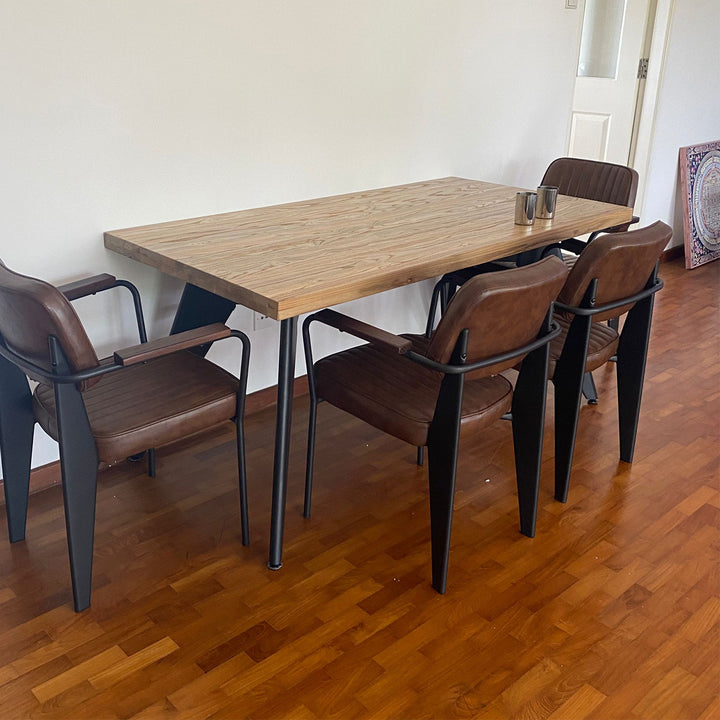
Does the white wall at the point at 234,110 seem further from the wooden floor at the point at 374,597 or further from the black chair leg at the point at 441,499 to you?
the black chair leg at the point at 441,499

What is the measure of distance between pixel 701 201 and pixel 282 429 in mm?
3994

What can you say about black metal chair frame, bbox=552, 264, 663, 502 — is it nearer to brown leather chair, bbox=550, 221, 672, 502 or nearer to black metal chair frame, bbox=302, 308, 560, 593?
brown leather chair, bbox=550, 221, 672, 502

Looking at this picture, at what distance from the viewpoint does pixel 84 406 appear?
181cm

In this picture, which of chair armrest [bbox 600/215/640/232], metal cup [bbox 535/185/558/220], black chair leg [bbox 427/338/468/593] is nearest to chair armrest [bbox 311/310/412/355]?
black chair leg [bbox 427/338/468/593]

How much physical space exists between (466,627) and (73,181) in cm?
156

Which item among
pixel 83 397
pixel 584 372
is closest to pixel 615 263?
pixel 584 372

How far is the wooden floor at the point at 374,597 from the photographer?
1.73 metres

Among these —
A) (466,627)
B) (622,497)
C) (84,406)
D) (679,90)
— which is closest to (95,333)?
(84,406)

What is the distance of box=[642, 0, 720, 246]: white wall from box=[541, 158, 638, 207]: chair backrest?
1611 millimetres

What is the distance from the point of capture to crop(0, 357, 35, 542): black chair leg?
2027mm

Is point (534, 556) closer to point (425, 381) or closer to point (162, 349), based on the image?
point (425, 381)

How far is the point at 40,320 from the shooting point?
1.65 meters

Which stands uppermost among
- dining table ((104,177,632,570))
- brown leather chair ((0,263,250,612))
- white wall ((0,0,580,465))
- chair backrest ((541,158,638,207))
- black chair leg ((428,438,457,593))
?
white wall ((0,0,580,465))

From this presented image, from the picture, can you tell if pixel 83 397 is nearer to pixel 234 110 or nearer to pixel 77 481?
pixel 77 481
